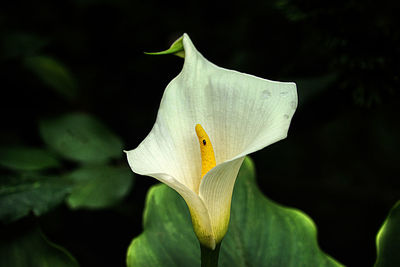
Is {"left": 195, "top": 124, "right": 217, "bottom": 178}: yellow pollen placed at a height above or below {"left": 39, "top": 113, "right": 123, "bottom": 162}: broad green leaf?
above

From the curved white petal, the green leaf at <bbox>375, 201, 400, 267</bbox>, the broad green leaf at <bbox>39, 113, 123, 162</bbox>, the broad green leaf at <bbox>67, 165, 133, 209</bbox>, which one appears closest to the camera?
the curved white petal

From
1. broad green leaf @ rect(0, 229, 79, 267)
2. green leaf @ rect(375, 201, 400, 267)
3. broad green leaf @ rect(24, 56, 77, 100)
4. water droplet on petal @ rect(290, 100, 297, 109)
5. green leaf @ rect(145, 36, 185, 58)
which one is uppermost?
green leaf @ rect(145, 36, 185, 58)

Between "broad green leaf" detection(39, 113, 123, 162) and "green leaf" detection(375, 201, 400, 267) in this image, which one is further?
"broad green leaf" detection(39, 113, 123, 162)

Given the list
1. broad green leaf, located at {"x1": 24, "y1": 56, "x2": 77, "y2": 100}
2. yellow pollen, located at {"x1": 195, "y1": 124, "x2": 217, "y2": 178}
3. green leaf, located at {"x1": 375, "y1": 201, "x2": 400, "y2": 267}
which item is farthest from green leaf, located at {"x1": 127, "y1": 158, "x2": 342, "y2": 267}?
broad green leaf, located at {"x1": 24, "y1": 56, "x2": 77, "y2": 100}

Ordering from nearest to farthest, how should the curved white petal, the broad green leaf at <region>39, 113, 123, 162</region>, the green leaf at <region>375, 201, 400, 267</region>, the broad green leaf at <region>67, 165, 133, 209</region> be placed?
the curved white petal
the green leaf at <region>375, 201, 400, 267</region>
the broad green leaf at <region>67, 165, 133, 209</region>
the broad green leaf at <region>39, 113, 123, 162</region>

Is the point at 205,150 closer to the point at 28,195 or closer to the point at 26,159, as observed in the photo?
the point at 28,195

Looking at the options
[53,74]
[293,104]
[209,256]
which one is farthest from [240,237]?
[53,74]

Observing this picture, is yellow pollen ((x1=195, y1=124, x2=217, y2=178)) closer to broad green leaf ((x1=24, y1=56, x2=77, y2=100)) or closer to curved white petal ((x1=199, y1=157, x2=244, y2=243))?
curved white petal ((x1=199, y1=157, x2=244, y2=243))

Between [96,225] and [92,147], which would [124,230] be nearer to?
[96,225]
